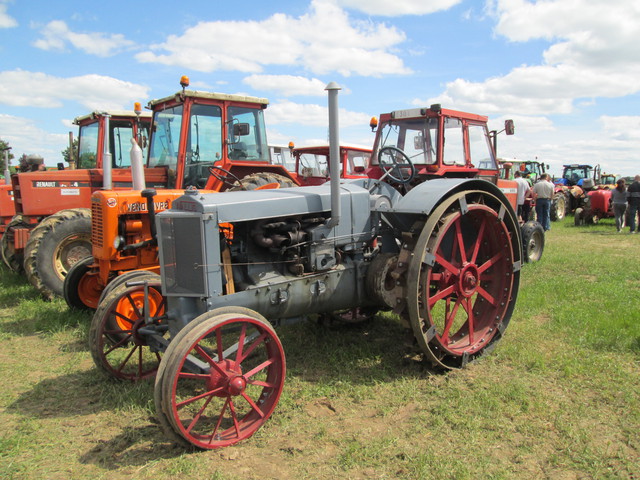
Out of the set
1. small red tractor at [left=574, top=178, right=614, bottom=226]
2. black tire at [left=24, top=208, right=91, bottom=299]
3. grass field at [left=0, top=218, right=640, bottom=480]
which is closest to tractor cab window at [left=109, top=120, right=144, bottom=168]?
black tire at [left=24, top=208, right=91, bottom=299]

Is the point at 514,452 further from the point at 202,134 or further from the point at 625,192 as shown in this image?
the point at 625,192

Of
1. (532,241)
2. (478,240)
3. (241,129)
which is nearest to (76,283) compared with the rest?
(241,129)

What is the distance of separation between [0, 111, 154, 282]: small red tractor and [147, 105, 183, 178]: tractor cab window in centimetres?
22

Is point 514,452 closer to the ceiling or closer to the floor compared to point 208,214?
closer to the floor

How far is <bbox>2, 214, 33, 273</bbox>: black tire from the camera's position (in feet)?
21.7

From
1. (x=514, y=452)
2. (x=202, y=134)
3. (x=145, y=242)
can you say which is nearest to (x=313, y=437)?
(x=514, y=452)

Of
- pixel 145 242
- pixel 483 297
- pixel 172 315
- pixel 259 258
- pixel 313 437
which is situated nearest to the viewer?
pixel 313 437

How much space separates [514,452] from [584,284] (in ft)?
13.5

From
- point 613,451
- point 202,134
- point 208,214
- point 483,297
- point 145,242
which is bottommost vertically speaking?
point 613,451

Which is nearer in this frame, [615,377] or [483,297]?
[615,377]

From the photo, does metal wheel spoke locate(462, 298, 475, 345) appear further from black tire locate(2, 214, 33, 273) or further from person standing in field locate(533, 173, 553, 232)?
person standing in field locate(533, 173, 553, 232)

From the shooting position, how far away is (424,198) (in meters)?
3.52

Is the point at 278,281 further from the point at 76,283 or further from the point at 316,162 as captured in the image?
the point at 316,162

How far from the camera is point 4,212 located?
25.0 feet
